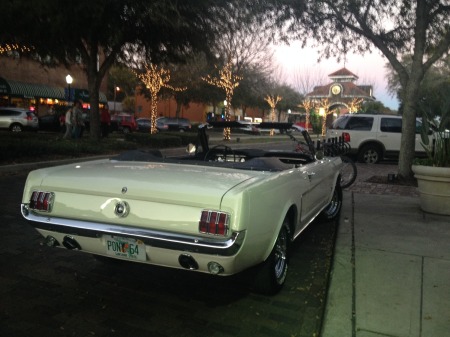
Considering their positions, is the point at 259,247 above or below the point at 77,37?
below

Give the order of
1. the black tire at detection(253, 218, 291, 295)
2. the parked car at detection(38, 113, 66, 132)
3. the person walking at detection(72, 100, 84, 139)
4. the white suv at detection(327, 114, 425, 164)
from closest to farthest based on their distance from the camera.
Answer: the black tire at detection(253, 218, 291, 295), the white suv at detection(327, 114, 425, 164), the person walking at detection(72, 100, 84, 139), the parked car at detection(38, 113, 66, 132)

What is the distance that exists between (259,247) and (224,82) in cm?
2859

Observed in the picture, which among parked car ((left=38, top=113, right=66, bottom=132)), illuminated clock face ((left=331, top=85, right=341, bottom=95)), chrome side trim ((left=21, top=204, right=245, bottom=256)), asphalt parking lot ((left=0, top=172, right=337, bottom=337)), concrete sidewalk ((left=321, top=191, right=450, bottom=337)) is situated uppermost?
illuminated clock face ((left=331, top=85, right=341, bottom=95))

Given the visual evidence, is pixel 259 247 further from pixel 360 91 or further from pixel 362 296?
pixel 360 91

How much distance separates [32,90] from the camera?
38.2 meters

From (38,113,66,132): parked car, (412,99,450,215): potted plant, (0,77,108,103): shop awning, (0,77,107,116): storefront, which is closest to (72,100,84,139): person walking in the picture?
(38,113,66,132): parked car

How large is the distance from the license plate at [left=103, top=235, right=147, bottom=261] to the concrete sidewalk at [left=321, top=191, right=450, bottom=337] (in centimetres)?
147

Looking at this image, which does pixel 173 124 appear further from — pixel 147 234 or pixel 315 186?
pixel 147 234

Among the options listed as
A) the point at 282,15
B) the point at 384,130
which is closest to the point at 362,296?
the point at 282,15

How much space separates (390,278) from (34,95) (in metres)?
39.1

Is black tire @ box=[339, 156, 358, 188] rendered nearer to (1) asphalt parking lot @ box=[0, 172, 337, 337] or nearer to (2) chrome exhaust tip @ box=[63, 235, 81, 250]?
(1) asphalt parking lot @ box=[0, 172, 337, 337]

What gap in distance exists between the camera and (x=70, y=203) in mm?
3457

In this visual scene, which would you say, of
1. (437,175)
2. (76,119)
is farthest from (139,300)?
(76,119)

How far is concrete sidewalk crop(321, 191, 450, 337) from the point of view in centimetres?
339
